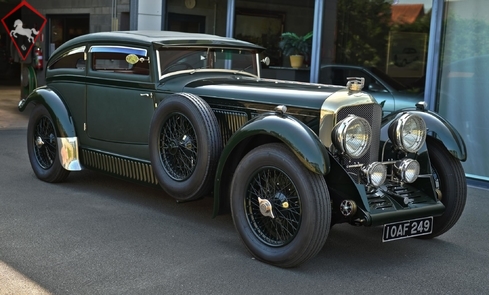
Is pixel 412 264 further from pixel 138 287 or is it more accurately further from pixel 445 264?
pixel 138 287

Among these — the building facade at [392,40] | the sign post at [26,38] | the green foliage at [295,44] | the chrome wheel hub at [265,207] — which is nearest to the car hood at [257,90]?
the chrome wheel hub at [265,207]

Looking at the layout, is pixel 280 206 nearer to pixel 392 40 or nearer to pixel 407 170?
pixel 407 170

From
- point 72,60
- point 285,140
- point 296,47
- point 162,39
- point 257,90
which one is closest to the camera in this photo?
point 285,140

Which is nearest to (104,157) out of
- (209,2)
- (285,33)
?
(285,33)

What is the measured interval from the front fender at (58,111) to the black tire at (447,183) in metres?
3.48

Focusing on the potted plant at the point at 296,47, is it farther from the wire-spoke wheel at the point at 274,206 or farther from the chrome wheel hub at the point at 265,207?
the chrome wheel hub at the point at 265,207

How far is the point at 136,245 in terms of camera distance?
470 centimetres

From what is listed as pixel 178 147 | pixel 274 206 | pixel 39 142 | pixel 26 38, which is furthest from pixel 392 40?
pixel 26 38

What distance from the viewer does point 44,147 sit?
6.84 meters

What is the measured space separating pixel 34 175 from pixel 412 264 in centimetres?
441

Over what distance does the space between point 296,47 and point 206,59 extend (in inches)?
164

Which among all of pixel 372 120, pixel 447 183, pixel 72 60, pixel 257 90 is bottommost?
pixel 447 183

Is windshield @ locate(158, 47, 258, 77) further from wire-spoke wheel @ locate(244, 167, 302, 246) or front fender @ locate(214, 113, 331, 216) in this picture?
wire-spoke wheel @ locate(244, 167, 302, 246)

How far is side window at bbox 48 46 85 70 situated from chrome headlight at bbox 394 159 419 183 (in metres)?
3.44
